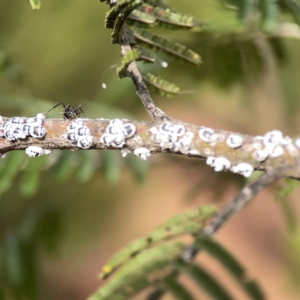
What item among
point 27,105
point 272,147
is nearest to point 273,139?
point 272,147

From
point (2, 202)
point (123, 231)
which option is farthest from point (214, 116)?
point (2, 202)

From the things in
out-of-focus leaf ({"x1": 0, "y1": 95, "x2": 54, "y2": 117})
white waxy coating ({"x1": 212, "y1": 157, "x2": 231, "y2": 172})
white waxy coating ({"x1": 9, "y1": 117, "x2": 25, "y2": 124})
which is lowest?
white waxy coating ({"x1": 212, "y1": 157, "x2": 231, "y2": 172})

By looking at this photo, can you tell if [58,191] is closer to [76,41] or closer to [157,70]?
[76,41]

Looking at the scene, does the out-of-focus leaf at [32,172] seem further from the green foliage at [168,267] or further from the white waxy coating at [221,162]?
the white waxy coating at [221,162]

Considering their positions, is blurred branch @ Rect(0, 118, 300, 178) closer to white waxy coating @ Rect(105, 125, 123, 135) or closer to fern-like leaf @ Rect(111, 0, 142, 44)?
white waxy coating @ Rect(105, 125, 123, 135)

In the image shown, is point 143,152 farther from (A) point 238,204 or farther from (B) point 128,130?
(A) point 238,204

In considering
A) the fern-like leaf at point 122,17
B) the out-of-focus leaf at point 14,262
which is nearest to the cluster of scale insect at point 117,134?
the fern-like leaf at point 122,17

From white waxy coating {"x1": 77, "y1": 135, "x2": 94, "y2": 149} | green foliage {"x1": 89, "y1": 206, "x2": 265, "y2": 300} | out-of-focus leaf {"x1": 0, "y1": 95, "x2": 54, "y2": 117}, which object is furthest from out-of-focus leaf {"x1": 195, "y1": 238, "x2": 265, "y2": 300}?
out-of-focus leaf {"x1": 0, "y1": 95, "x2": 54, "y2": 117}
